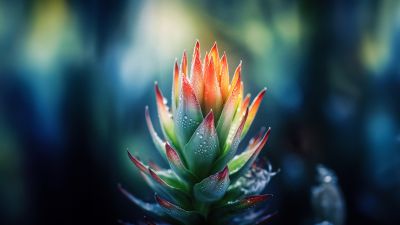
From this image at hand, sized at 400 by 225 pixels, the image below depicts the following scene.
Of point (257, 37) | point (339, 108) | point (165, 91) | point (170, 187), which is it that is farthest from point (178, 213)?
point (339, 108)

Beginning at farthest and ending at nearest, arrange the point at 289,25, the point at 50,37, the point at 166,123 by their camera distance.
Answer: the point at 289,25 → the point at 50,37 → the point at 166,123

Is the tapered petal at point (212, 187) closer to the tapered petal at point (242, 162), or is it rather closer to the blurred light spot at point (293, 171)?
the tapered petal at point (242, 162)

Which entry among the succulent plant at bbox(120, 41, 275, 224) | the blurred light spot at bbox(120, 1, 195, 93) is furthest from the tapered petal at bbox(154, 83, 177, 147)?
the blurred light spot at bbox(120, 1, 195, 93)

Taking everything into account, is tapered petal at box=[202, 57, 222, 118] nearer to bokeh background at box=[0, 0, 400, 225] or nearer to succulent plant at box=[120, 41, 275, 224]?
succulent plant at box=[120, 41, 275, 224]

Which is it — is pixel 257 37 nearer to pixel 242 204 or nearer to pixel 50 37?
pixel 50 37

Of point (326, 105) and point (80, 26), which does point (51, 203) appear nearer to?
point (80, 26)
